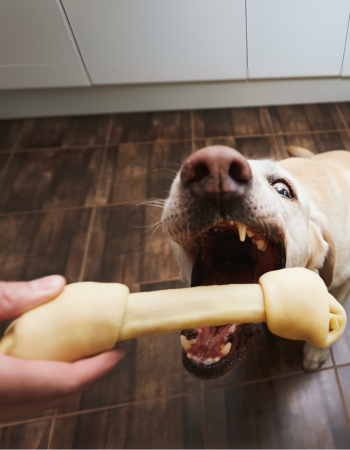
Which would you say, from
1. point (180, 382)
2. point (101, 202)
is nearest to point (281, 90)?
point (101, 202)

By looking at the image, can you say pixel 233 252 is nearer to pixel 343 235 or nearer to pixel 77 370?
pixel 343 235

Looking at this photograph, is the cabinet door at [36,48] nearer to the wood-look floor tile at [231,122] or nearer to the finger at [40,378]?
the wood-look floor tile at [231,122]

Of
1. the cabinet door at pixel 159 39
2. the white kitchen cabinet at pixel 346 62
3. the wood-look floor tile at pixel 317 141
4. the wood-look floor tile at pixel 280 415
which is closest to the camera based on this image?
the wood-look floor tile at pixel 280 415

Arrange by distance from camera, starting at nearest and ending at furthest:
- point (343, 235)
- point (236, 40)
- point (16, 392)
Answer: point (16, 392) < point (343, 235) < point (236, 40)

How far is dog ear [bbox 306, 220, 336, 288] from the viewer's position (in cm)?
110

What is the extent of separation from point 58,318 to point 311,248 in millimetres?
836

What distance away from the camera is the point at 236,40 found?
7.50 feet

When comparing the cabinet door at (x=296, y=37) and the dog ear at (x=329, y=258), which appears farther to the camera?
the cabinet door at (x=296, y=37)

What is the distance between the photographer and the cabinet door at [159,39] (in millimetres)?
2139

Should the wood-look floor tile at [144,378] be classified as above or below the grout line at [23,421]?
below

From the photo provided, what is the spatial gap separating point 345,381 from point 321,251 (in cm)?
72

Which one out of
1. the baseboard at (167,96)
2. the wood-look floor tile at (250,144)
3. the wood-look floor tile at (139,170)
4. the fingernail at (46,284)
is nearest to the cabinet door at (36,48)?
the baseboard at (167,96)

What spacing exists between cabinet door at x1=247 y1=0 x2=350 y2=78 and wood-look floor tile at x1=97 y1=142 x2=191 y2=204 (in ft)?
2.83

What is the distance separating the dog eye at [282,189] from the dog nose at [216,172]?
27 cm
